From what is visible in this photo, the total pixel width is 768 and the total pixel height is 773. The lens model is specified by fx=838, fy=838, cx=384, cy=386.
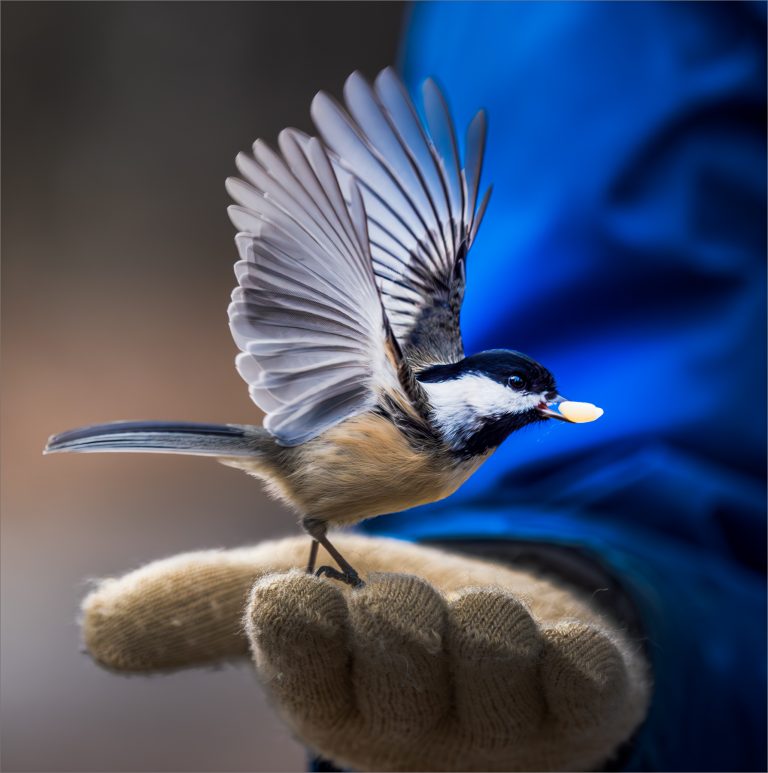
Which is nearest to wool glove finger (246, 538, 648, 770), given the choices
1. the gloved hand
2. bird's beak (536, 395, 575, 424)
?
the gloved hand

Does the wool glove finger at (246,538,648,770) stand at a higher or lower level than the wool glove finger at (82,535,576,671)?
lower

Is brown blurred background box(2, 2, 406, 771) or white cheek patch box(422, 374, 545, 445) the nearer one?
white cheek patch box(422, 374, 545, 445)

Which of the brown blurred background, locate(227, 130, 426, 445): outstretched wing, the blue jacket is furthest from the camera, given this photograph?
the brown blurred background

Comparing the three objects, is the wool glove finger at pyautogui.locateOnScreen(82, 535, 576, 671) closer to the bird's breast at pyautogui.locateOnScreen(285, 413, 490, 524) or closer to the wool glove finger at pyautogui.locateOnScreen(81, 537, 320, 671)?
the wool glove finger at pyautogui.locateOnScreen(81, 537, 320, 671)

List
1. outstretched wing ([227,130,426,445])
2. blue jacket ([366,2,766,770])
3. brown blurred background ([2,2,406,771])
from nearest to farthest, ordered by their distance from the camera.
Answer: outstretched wing ([227,130,426,445]) → blue jacket ([366,2,766,770]) → brown blurred background ([2,2,406,771])

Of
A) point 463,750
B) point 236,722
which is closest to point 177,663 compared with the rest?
point 463,750

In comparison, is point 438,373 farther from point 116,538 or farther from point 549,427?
point 116,538

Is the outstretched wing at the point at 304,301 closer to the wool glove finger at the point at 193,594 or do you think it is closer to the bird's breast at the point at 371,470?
the bird's breast at the point at 371,470
